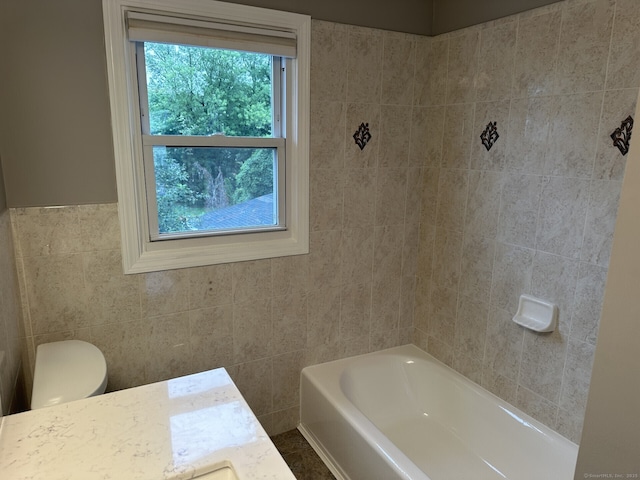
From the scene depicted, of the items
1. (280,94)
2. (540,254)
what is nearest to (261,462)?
(540,254)

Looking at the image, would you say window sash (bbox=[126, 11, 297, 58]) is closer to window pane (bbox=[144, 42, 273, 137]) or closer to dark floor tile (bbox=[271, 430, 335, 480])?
window pane (bbox=[144, 42, 273, 137])

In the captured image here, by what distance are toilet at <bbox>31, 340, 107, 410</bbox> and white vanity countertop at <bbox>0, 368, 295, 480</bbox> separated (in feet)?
0.74

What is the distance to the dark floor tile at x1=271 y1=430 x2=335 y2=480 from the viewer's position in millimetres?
2131

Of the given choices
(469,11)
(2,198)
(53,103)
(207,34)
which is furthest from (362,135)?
(2,198)

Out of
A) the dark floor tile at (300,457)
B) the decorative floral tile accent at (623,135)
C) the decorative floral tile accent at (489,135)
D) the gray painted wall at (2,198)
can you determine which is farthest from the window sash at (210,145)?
the decorative floral tile accent at (623,135)

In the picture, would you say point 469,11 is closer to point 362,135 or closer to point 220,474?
point 362,135

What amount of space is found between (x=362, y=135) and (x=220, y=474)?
68.1 inches

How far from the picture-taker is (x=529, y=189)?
6.31ft

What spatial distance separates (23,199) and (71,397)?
77 cm

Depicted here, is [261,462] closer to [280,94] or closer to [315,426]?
[315,426]

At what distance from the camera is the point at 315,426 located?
2.30 meters

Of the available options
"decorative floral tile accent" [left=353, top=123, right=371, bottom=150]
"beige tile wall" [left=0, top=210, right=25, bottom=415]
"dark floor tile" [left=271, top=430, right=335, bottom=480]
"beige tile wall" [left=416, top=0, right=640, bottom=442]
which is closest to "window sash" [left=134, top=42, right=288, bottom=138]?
"decorative floral tile accent" [left=353, top=123, right=371, bottom=150]

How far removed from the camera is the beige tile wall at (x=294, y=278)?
1.77 metres

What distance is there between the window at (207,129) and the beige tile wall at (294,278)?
0.30ft
